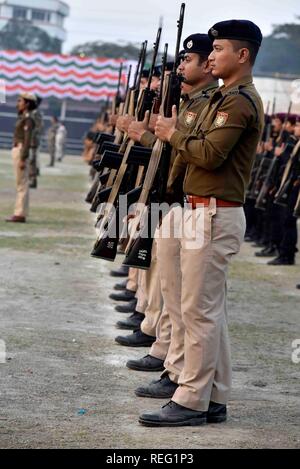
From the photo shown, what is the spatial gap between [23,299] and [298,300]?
100 inches

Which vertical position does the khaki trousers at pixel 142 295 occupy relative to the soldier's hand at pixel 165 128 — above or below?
below

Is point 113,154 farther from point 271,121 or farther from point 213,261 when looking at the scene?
point 271,121

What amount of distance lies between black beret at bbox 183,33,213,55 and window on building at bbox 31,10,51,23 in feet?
416

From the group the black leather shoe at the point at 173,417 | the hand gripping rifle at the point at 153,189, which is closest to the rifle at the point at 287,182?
the hand gripping rifle at the point at 153,189

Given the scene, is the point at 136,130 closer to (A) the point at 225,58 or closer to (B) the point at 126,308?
(A) the point at 225,58

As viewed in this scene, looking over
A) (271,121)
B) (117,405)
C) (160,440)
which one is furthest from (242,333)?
(271,121)

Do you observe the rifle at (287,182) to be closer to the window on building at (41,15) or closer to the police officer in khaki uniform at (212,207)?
the police officer in khaki uniform at (212,207)

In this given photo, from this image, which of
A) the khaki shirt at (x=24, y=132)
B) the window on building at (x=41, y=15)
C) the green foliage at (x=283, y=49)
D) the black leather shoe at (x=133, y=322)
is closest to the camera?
the black leather shoe at (x=133, y=322)

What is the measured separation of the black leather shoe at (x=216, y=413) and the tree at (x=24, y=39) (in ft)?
248

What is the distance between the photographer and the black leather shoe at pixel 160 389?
6.76m

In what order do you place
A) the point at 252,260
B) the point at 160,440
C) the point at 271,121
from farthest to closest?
the point at 271,121, the point at 252,260, the point at 160,440

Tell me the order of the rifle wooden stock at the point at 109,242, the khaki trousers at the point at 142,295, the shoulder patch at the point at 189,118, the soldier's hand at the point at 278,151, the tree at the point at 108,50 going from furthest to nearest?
the tree at the point at 108,50, the soldier's hand at the point at 278,151, the khaki trousers at the point at 142,295, the rifle wooden stock at the point at 109,242, the shoulder patch at the point at 189,118

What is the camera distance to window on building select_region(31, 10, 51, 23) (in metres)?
132
